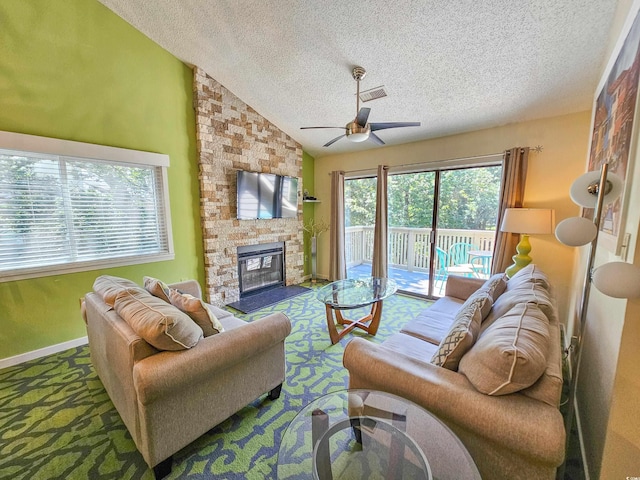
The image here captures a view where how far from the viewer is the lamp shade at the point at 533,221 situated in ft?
8.48

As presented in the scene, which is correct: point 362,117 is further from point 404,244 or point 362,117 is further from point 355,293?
point 404,244

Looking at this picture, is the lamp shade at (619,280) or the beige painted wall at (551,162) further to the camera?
the beige painted wall at (551,162)

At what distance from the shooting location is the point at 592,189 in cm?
116

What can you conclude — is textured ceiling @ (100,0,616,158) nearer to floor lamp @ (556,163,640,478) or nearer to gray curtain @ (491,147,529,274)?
gray curtain @ (491,147,529,274)

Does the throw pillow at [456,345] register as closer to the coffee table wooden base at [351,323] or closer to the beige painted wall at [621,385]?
the beige painted wall at [621,385]

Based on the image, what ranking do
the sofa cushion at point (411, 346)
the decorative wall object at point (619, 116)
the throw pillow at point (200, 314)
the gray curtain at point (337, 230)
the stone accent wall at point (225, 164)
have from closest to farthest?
the decorative wall object at point (619, 116), the throw pillow at point (200, 314), the sofa cushion at point (411, 346), the stone accent wall at point (225, 164), the gray curtain at point (337, 230)

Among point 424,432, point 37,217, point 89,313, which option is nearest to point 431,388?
point 424,432

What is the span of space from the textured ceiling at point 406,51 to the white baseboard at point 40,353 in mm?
3410

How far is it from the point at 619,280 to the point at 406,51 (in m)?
2.42

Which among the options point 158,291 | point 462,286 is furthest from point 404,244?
point 158,291

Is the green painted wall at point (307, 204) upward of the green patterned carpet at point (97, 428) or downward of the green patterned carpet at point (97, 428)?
upward

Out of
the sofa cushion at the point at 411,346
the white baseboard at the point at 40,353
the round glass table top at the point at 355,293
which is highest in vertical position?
the round glass table top at the point at 355,293

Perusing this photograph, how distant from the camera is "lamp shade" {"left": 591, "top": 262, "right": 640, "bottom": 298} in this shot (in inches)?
34.4

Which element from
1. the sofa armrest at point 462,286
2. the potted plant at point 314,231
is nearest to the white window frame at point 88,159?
the potted plant at point 314,231
